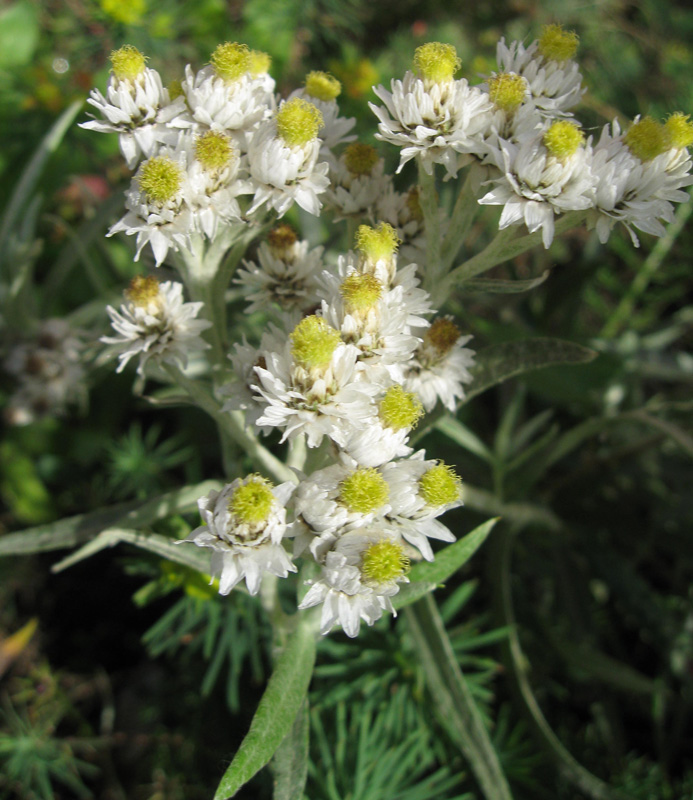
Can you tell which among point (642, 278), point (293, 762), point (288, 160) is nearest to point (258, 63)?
point (288, 160)

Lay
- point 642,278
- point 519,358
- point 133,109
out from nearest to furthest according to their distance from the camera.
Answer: point 133,109 → point 519,358 → point 642,278

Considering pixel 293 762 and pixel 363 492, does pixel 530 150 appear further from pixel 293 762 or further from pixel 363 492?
pixel 293 762

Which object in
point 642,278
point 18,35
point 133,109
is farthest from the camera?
point 18,35

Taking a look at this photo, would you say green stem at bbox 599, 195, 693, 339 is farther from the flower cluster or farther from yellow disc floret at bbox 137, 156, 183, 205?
yellow disc floret at bbox 137, 156, 183, 205

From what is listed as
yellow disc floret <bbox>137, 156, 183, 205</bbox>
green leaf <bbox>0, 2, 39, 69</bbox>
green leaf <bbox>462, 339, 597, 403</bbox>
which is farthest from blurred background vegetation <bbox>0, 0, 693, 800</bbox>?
yellow disc floret <bbox>137, 156, 183, 205</bbox>

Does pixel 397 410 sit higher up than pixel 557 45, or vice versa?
pixel 557 45

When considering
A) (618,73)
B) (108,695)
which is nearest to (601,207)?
(108,695)

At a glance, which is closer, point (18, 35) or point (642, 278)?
point (642, 278)

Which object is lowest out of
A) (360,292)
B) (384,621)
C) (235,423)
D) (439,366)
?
(384,621)
